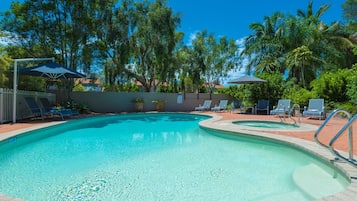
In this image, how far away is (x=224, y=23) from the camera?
965 inches

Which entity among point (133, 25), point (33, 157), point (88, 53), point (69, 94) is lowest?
point (33, 157)

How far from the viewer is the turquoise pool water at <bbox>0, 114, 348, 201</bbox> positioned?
10.7 ft

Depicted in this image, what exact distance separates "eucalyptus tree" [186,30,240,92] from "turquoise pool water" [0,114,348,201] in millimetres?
13983

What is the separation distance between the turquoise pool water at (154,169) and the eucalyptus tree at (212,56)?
13983 millimetres

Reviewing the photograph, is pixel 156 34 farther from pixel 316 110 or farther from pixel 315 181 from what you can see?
pixel 315 181

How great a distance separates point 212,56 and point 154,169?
69.0 feet

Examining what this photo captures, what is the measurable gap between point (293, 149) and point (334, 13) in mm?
22902

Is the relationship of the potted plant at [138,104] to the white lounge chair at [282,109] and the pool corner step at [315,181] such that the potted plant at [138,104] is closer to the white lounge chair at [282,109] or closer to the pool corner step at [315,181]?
the white lounge chair at [282,109]

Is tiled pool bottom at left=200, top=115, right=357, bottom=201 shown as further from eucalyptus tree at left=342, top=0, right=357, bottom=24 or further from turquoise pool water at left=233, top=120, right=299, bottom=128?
eucalyptus tree at left=342, top=0, right=357, bottom=24

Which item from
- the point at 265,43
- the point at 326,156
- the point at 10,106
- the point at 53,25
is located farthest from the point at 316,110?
the point at 53,25

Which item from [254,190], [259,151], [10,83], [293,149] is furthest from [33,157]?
[10,83]

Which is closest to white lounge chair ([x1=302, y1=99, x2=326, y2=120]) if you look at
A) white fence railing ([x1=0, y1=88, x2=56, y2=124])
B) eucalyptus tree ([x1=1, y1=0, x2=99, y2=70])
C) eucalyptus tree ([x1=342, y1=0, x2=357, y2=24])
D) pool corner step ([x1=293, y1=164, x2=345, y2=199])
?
pool corner step ([x1=293, y1=164, x2=345, y2=199])

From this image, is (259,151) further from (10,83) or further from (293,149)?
(10,83)

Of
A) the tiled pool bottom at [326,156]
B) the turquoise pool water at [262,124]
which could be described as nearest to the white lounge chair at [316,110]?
the turquoise pool water at [262,124]
